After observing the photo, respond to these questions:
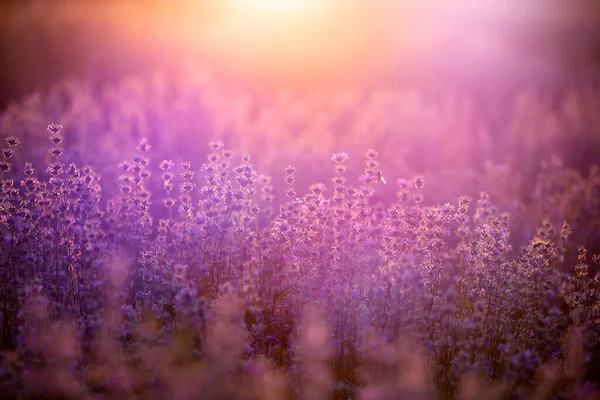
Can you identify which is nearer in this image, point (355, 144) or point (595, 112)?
point (355, 144)

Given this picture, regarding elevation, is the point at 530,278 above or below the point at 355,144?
below

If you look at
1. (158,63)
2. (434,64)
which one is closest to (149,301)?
(158,63)

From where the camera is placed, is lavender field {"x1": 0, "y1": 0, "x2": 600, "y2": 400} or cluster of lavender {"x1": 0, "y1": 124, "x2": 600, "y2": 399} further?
cluster of lavender {"x1": 0, "y1": 124, "x2": 600, "y2": 399}

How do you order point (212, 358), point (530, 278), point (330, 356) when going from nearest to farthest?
1. point (212, 358)
2. point (330, 356)
3. point (530, 278)

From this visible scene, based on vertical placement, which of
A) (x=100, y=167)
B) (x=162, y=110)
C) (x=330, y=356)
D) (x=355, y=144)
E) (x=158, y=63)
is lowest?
(x=330, y=356)

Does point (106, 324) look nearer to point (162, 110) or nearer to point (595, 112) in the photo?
point (162, 110)

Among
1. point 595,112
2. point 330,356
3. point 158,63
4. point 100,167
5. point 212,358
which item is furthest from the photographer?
point 158,63

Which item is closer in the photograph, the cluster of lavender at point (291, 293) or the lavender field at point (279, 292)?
the lavender field at point (279, 292)

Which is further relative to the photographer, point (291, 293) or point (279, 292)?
point (279, 292)
